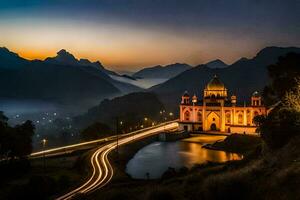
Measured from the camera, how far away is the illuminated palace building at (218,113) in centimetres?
10375

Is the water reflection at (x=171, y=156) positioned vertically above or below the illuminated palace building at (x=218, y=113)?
below

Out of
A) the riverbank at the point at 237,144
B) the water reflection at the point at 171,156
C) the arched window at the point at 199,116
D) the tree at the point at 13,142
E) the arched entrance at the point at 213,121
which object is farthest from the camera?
the arched window at the point at 199,116

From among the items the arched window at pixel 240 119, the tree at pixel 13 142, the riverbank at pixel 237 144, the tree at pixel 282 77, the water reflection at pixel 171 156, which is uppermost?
the tree at pixel 282 77

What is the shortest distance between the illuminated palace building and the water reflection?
8.29 m

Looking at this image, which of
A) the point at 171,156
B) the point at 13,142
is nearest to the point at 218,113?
the point at 171,156

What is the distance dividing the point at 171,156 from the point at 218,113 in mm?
33341

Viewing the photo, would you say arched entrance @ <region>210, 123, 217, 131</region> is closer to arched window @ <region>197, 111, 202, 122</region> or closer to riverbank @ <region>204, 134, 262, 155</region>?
arched window @ <region>197, 111, 202, 122</region>

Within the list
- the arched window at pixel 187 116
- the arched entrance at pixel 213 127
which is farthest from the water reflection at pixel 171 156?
the arched window at pixel 187 116

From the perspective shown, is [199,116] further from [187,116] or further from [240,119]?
[240,119]

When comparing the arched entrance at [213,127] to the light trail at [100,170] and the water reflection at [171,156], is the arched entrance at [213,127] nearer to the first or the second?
the water reflection at [171,156]

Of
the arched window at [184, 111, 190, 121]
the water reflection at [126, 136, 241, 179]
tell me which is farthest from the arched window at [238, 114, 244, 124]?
the arched window at [184, 111, 190, 121]

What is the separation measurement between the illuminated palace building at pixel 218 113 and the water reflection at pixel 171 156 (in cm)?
829

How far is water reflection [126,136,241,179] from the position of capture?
69562 mm

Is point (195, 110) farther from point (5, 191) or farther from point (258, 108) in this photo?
point (5, 191)
